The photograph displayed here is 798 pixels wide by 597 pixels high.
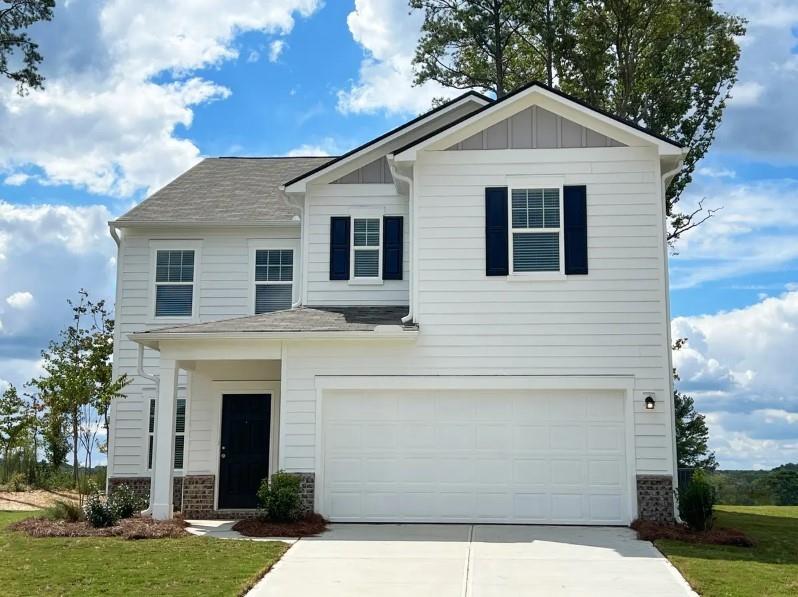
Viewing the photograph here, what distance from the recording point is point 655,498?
14.3 m

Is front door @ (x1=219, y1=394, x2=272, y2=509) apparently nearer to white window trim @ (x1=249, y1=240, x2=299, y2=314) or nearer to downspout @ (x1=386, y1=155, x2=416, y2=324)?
white window trim @ (x1=249, y1=240, x2=299, y2=314)

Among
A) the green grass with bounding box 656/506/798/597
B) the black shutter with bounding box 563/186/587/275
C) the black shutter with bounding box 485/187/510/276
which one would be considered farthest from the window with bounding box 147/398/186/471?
the green grass with bounding box 656/506/798/597

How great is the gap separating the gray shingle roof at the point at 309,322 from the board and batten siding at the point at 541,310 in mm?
349

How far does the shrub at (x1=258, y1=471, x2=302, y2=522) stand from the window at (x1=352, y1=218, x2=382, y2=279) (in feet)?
14.8

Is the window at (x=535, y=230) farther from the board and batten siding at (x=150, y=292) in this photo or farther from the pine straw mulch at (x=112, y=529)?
the pine straw mulch at (x=112, y=529)

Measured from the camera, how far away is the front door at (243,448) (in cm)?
1664

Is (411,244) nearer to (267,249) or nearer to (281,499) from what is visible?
(267,249)

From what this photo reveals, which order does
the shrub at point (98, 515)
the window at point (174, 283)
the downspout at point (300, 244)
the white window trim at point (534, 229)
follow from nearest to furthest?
1. the shrub at point (98, 515)
2. the white window trim at point (534, 229)
3. the downspout at point (300, 244)
4. the window at point (174, 283)

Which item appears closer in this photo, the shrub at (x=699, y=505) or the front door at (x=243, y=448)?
the shrub at (x=699, y=505)

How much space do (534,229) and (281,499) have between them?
6143 mm

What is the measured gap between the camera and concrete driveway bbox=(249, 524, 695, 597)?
32.0 ft

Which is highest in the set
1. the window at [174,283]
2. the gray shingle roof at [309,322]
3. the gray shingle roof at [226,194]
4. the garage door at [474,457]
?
the gray shingle roof at [226,194]

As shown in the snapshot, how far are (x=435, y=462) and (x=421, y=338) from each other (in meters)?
2.08

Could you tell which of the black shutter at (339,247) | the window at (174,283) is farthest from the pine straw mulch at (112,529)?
the window at (174,283)
